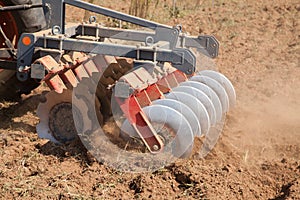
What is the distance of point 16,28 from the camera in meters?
5.76

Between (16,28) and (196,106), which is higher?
(16,28)

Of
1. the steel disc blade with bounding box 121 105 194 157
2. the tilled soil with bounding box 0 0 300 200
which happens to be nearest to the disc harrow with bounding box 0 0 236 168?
the steel disc blade with bounding box 121 105 194 157

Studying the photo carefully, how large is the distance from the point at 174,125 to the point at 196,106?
1.44ft

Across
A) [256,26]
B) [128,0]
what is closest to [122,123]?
[256,26]

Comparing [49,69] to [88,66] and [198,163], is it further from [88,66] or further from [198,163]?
[198,163]

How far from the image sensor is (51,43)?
16.0 feet

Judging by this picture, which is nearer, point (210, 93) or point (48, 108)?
point (48, 108)

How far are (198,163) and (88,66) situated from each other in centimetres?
163

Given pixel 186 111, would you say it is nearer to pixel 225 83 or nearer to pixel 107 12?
pixel 107 12

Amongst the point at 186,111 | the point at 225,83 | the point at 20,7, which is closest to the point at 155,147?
the point at 186,111

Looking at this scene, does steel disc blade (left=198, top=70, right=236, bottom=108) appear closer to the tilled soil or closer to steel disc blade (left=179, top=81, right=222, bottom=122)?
the tilled soil

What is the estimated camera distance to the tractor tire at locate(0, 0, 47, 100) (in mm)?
5660

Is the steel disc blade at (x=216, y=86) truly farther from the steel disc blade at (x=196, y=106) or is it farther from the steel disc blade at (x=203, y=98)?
the steel disc blade at (x=196, y=106)

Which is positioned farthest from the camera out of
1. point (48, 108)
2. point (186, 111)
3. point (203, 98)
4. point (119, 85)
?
point (203, 98)
